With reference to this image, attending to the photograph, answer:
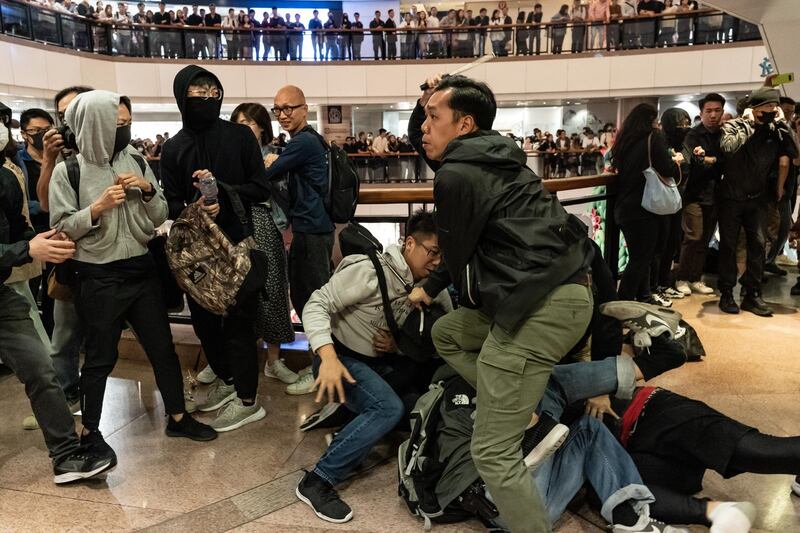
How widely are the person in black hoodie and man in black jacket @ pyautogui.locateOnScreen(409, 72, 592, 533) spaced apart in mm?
1389

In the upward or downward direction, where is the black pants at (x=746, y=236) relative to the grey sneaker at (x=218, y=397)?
upward

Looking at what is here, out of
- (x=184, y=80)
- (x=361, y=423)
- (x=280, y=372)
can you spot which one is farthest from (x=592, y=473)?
(x=184, y=80)

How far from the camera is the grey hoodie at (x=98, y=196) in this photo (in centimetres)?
254

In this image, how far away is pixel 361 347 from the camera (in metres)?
2.70

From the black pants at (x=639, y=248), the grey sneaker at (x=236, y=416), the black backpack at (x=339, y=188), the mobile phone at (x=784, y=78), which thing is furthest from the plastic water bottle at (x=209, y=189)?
the mobile phone at (x=784, y=78)

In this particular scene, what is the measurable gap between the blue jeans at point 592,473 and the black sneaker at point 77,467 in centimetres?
186

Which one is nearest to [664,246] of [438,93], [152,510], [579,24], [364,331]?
[364,331]

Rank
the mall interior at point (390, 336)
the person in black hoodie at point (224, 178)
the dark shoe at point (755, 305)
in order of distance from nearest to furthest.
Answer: the mall interior at point (390, 336)
the person in black hoodie at point (224, 178)
the dark shoe at point (755, 305)

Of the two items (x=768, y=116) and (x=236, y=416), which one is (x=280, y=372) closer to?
(x=236, y=416)

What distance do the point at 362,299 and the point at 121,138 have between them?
129cm

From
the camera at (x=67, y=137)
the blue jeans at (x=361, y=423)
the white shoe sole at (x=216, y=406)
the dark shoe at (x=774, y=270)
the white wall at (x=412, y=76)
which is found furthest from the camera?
the white wall at (x=412, y=76)

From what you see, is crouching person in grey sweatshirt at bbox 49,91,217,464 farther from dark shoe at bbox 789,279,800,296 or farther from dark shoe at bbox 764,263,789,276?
dark shoe at bbox 764,263,789,276

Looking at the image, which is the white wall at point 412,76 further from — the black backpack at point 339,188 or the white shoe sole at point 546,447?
the white shoe sole at point 546,447

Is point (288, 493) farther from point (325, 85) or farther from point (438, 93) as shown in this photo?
point (325, 85)
